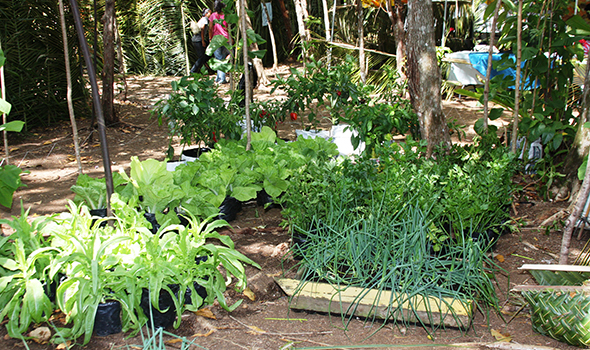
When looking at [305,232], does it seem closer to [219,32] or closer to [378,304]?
[378,304]

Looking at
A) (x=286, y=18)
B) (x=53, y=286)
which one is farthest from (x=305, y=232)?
(x=286, y=18)

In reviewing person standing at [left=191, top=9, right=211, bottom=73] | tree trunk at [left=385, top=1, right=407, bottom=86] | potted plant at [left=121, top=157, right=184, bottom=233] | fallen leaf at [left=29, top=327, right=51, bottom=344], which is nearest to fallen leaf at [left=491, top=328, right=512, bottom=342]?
potted plant at [left=121, top=157, right=184, bottom=233]

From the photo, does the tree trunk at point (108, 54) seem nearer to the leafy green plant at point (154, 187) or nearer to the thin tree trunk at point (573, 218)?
the leafy green plant at point (154, 187)

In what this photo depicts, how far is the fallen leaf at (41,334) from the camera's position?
2066mm

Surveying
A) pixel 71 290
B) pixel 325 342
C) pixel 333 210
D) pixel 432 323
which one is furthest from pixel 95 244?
pixel 432 323

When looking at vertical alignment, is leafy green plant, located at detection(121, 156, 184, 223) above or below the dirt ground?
above

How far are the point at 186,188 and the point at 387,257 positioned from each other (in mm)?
1376

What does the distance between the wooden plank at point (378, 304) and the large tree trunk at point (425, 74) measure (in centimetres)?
161

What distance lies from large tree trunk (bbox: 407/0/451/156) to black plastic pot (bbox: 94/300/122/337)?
2536 millimetres

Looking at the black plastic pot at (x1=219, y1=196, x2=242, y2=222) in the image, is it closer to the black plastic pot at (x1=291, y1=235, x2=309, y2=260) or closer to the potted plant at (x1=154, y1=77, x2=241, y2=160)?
→ the black plastic pot at (x1=291, y1=235, x2=309, y2=260)

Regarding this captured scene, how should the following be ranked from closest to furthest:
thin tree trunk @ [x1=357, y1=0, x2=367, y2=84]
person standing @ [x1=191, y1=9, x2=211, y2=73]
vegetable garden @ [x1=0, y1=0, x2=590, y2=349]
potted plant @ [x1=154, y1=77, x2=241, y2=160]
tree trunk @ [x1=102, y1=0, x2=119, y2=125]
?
1. vegetable garden @ [x1=0, y1=0, x2=590, y2=349]
2. potted plant @ [x1=154, y1=77, x2=241, y2=160]
3. thin tree trunk @ [x1=357, y1=0, x2=367, y2=84]
4. tree trunk @ [x1=102, y1=0, x2=119, y2=125]
5. person standing @ [x1=191, y1=9, x2=211, y2=73]

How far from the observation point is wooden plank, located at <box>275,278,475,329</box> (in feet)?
7.09

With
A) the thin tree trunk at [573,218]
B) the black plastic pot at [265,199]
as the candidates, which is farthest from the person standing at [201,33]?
the thin tree trunk at [573,218]

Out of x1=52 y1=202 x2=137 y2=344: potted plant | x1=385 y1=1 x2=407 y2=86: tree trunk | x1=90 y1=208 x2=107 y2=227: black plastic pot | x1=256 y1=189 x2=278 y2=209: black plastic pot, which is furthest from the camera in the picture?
x1=385 y1=1 x2=407 y2=86: tree trunk
